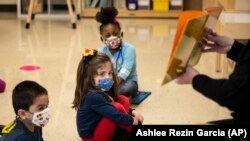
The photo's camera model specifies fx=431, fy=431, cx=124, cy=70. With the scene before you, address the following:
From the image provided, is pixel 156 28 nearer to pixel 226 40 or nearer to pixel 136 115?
→ pixel 136 115

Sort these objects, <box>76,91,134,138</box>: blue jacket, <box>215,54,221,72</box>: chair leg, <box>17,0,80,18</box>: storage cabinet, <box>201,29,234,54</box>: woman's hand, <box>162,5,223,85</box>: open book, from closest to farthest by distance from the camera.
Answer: <box>162,5,223,85</box>: open book < <box>201,29,234,54</box>: woman's hand < <box>76,91,134,138</box>: blue jacket < <box>215,54,221,72</box>: chair leg < <box>17,0,80,18</box>: storage cabinet

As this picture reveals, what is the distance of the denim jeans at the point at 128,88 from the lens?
2688 mm

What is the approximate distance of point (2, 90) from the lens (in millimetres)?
2904

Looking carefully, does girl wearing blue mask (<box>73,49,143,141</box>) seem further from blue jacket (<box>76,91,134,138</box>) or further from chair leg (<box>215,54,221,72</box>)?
chair leg (<box>215,54,221,72</box>)

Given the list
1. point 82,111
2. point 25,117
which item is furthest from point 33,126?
point 82,111

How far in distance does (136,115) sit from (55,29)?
2.93 meters

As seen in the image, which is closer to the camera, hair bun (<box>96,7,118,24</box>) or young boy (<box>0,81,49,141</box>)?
young boy (<box>0,81,49,141</box>)

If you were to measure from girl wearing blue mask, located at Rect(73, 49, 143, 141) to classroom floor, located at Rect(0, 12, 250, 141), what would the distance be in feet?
1.07

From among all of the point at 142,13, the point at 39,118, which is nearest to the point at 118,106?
the point at 39,118

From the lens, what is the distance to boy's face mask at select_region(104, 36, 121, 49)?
8.42 ft

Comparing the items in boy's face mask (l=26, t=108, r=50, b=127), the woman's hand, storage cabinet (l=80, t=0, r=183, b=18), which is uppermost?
the woman's hand

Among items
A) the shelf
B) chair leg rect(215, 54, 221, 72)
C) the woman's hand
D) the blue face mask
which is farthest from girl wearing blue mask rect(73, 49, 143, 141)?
the shelf

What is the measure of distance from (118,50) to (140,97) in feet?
1.22

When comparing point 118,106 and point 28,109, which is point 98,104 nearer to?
point 118,106
